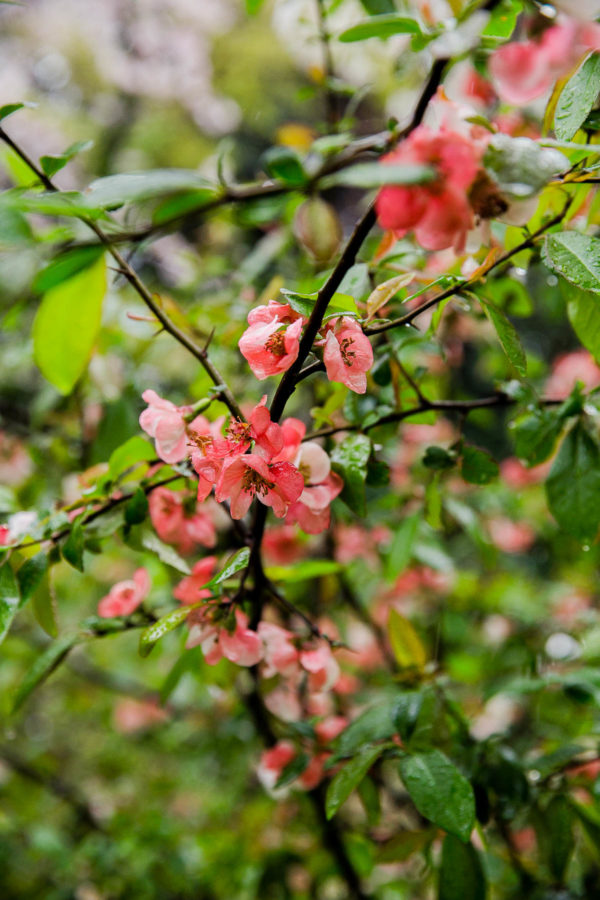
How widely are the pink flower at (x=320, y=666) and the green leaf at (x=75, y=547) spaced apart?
0.22 m

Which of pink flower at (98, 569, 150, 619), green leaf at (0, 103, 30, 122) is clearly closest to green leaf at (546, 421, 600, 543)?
pink flower at (98, 569, 150, 619)

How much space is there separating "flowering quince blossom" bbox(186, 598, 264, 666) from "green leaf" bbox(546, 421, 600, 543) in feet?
0.95

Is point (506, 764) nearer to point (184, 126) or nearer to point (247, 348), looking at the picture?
point (247, 348)

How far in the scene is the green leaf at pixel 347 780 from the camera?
481 millimetres

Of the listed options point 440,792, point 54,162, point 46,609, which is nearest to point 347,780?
point 440,792

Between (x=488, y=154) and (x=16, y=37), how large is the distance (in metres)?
5.06

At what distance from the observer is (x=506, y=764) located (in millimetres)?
600

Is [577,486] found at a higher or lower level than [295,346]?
lower

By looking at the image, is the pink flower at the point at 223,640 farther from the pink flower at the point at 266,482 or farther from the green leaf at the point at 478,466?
the green leaf at the point at 478,466

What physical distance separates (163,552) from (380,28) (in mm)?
411

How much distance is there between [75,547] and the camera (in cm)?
48

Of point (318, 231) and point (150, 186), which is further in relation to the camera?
point (318, 231)

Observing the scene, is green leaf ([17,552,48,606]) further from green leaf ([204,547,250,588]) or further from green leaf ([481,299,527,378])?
green leaf ([481,299,527,378])

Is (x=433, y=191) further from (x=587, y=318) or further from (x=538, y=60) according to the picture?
(x=538, y=60)
